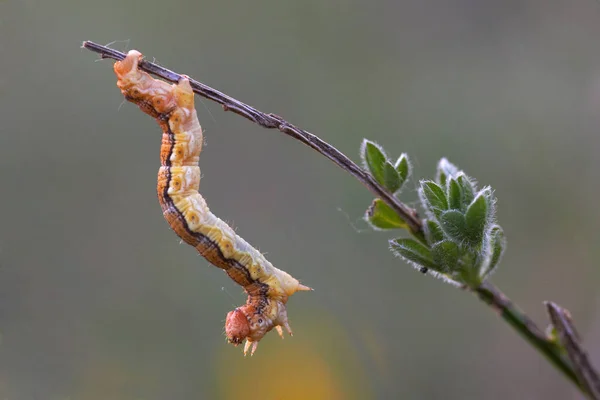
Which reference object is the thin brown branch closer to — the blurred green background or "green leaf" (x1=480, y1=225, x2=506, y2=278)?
"green leaf" (x1=480, y1=225, x2=506, y2=278)

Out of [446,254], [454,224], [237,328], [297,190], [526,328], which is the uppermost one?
[297,190]

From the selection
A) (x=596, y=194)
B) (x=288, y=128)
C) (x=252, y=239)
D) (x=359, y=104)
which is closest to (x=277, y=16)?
(x=359, y=104)

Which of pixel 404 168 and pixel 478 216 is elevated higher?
pixel 404 168

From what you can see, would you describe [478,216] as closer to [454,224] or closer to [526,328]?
[454,224]

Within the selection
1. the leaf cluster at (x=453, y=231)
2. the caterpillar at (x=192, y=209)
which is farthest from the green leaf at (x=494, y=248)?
the caterpillar at (x=192, y=209)

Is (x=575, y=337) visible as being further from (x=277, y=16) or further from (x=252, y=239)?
(x=277, y=16)

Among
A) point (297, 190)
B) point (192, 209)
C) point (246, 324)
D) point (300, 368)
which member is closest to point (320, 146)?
point (192, 209)
